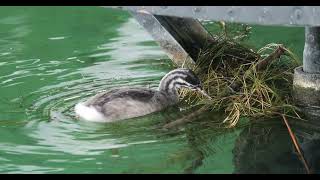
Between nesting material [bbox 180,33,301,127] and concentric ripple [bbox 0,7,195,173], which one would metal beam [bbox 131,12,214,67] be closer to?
nesting material [bbox 180,33,301,127]

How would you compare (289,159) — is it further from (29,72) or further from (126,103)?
(29,72)

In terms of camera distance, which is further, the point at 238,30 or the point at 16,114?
the point at 238,30

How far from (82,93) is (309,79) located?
6.48 ft

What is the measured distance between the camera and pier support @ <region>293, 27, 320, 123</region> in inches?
198

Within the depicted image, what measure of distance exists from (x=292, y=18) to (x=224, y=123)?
1.94 meters

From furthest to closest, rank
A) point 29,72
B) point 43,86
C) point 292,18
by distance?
point 29,72
point 43,86
point 292,18

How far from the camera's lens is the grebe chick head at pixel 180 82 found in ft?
18.8

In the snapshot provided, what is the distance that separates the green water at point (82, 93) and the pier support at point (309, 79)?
649 millimetres

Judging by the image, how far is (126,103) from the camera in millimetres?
5496

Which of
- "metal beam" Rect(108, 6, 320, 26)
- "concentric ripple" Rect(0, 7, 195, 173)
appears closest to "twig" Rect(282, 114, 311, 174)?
"concentric ripple" Rect(0, 7, 195, 173)

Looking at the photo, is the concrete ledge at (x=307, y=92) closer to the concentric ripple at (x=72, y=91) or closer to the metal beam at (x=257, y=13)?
the concentric ripple at (x=72, y=91)

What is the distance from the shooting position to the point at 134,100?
5.59m
